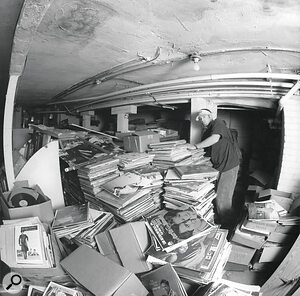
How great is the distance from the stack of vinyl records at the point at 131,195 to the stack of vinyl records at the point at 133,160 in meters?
0.11

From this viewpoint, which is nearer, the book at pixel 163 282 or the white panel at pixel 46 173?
the book at pixel 163 282

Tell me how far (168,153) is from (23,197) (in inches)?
57.8

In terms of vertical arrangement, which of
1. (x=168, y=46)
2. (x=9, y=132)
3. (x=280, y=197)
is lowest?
(x=280, y=197)

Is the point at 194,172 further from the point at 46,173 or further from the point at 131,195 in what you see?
the point at 46,173

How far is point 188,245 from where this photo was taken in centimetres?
207

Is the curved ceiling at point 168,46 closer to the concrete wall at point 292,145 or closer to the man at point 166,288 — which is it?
the concrete wall at point 292,145

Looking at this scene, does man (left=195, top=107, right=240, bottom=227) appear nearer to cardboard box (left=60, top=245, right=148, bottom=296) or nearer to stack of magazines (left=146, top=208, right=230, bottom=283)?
stack of magazines (left=146, top=208, right=230, bottom=283)

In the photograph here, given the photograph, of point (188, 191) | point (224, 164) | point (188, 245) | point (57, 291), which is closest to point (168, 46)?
point (188, 191)

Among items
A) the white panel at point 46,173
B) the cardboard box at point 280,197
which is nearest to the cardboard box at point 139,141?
the white panel at point 46,173

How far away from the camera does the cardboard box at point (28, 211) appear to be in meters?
2.07

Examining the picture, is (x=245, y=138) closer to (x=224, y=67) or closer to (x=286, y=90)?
(x=286, y=90)

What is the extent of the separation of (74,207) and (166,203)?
0.90 m

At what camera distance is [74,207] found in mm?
2502

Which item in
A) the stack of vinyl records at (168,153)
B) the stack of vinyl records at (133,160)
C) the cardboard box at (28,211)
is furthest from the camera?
the stack of vinyl records at (168,153)
